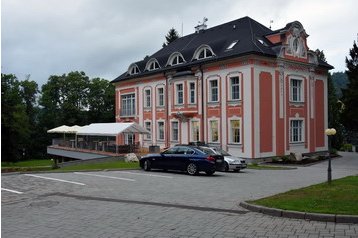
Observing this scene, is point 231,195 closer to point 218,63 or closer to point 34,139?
point 218,63

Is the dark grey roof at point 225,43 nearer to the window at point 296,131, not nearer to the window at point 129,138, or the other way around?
the window at point 129,138

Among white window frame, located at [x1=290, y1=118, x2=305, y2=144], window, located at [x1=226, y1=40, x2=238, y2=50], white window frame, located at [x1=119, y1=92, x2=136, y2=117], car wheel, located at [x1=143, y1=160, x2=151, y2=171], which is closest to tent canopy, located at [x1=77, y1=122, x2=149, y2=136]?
white window frame, located at [x1=119, y1=92, x2=136, y2=117]

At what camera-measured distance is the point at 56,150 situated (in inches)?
1965

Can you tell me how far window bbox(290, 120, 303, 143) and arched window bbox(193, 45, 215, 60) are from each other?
925 centimetres

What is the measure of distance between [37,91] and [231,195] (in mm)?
68008

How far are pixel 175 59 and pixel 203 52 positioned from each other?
4.29 m

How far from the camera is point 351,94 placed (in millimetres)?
37188

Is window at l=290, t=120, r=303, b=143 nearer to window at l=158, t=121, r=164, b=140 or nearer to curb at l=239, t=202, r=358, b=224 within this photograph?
window at l=158, t=121, r=164, b=140

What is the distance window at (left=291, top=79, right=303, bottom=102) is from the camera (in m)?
36.2

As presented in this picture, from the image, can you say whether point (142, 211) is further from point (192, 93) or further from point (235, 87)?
point (192, 93)

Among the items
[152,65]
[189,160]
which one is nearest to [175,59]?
[152,65]

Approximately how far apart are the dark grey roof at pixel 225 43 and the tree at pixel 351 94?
8763 millimetres

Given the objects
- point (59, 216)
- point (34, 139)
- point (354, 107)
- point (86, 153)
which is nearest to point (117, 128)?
point (86, 153)

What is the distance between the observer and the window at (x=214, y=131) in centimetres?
3534
